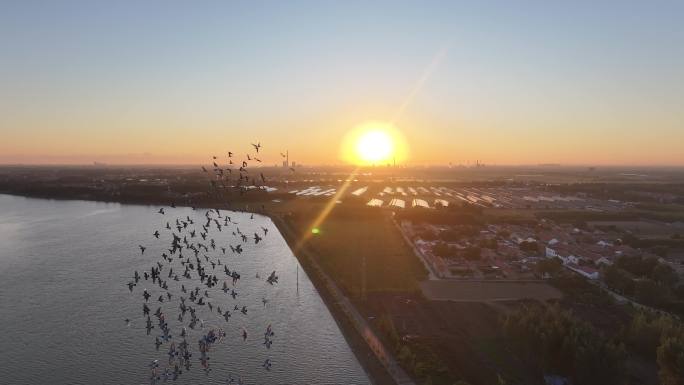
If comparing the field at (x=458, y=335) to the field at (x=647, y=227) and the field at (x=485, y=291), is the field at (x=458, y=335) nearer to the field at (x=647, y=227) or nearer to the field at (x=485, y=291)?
the field at (x=485, y=291)

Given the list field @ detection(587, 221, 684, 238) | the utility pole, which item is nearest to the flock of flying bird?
the utility pole

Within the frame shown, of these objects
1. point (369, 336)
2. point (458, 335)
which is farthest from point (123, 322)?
point (458, 335)

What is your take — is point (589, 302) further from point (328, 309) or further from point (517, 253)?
point (328, 309)

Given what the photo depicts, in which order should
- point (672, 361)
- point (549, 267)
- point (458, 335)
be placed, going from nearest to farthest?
point (672, 361), point (458, 335), point (549, 267)

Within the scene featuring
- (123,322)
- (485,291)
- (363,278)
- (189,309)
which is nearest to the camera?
(123,322)

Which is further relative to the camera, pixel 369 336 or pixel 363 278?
pixel 363 278

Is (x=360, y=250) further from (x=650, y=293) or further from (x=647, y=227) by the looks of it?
(x=647, y=227)

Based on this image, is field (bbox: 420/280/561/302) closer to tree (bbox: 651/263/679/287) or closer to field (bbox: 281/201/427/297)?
field (bbox: 281/201/427/297)

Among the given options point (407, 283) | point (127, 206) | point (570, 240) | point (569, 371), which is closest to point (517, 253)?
point (570, 240)

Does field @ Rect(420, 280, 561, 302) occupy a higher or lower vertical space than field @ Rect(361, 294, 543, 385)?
higher
